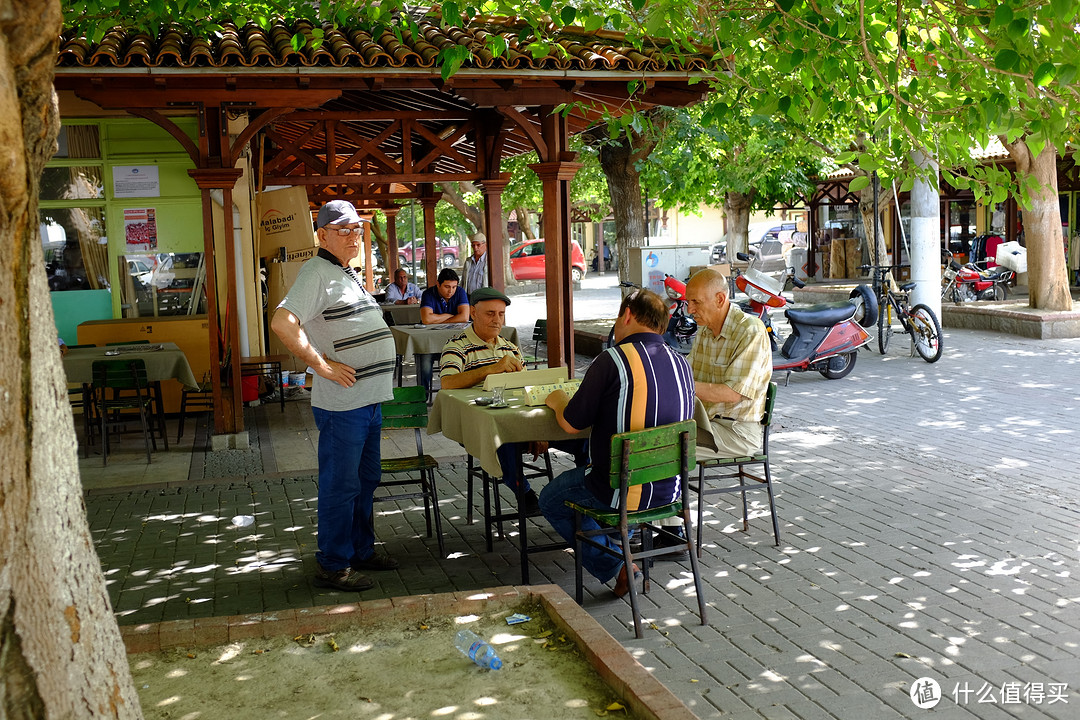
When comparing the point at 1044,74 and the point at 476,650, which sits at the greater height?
the point at 1044,74

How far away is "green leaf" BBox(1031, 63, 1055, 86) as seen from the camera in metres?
4.60

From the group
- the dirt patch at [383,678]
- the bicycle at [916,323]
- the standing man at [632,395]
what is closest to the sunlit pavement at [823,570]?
the dirt patch at [383,678]

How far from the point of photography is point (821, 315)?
12.0 metres

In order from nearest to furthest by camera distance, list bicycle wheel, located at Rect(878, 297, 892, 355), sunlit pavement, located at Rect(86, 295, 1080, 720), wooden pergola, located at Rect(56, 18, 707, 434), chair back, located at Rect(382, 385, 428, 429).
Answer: sunlit pavement, located at Rect(86, 295, 1080, 720), chair back, located at Rect(382, 385, 428, 429), wooden pergola, located at Rect(56, 18, 707, 434), bicycle wheel, located at Rect(878, 297, 892, 355)

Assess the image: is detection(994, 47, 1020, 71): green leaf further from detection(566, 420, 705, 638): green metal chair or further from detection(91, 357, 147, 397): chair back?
detection(91, 357, 147, 397): chair back

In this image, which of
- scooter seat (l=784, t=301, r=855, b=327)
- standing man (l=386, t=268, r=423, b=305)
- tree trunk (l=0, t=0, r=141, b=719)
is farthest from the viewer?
standing man (l=386, t=268, r=423, b=305)

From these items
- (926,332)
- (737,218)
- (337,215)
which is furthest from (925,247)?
(737,218)

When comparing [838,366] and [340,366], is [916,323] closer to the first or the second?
[838,366]

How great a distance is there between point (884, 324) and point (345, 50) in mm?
9649

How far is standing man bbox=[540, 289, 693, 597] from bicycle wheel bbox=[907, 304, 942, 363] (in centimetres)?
927

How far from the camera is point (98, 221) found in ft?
36.3

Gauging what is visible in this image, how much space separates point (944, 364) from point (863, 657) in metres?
9.68

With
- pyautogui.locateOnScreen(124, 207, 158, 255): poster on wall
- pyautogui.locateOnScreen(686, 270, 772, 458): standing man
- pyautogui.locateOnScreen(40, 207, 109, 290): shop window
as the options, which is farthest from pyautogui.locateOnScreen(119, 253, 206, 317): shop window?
pyautogui.locateOnScreen(686, 270, 772, 458): standing man

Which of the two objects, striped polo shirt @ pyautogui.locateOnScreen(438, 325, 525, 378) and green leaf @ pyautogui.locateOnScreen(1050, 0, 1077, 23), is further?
striped polo shirt @ pyautogui.locateOnScreen(438, 325, 525, 378)
